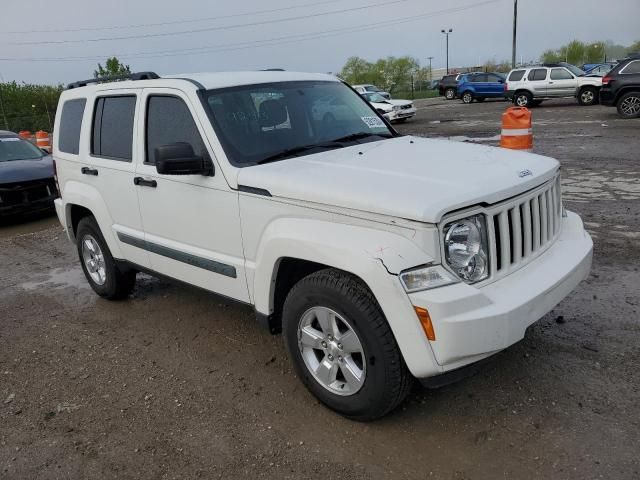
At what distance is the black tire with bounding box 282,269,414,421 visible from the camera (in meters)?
2.81

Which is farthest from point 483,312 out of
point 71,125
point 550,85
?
point 550,85

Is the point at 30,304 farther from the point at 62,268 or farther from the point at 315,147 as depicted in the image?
the point at 315,147

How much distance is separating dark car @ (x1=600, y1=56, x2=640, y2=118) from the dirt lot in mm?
13310

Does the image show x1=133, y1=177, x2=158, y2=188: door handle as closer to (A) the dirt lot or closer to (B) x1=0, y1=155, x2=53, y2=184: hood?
(A) the dirt lot

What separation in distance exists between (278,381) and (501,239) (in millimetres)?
1734

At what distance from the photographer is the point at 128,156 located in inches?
172

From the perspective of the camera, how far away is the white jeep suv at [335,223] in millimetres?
2668

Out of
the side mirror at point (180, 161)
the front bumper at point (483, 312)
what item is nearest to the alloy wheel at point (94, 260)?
the side mirror at point (180, 161)

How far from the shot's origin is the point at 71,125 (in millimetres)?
5285

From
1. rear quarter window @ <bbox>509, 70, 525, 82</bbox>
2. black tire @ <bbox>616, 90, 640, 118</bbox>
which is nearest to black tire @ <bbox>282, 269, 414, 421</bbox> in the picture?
black tire @ <bbox>616, 90, 640, 118</bbox>

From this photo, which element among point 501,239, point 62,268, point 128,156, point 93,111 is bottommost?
point 62,268

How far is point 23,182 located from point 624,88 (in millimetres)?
16038

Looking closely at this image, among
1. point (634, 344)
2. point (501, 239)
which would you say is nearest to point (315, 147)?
point (501, 239)

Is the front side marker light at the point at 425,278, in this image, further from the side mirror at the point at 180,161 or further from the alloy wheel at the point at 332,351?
the side mirror at the point at 180,161
